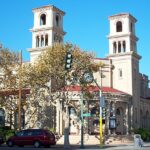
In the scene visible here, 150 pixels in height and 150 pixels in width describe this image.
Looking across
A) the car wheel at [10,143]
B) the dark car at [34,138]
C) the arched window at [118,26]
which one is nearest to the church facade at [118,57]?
the arched window at [118,26]

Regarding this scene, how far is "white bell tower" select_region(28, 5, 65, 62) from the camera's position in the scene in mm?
71562

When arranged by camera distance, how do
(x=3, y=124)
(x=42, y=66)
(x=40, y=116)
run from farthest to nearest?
(x=3, y=124) → (x=40, y=116) → (x=42, y=66)

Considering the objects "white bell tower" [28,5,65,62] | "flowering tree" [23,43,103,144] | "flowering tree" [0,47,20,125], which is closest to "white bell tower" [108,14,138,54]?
"white bell tower" [28,5,65,62]

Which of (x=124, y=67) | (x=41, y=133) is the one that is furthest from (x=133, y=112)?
(x=41, y=133)

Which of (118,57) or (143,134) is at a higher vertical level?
(118,57)

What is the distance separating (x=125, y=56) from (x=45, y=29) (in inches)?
592

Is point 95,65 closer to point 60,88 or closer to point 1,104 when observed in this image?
point 60,88

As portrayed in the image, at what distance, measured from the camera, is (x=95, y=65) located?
55625 millimetres

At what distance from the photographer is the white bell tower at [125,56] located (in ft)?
235

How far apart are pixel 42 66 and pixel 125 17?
26522 mm

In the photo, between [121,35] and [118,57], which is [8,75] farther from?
[121,35]

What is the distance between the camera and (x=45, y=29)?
72.0 m

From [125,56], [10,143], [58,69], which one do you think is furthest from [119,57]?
[10,143]

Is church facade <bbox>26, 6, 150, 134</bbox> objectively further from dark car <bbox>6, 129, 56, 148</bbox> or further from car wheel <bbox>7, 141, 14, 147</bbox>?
car wheel <bbox>7, 141, 14, 147</bbox>
